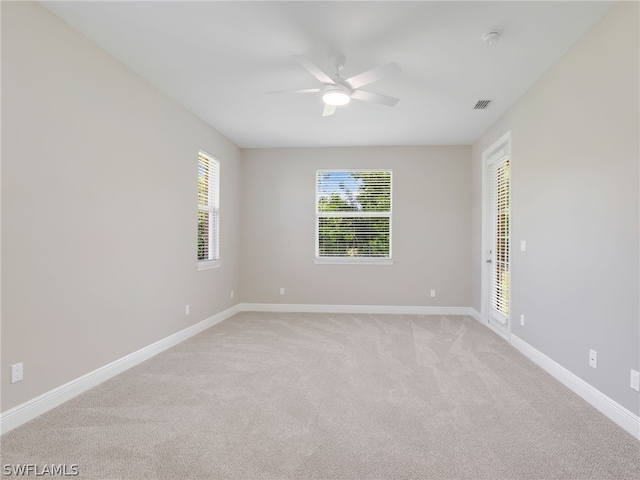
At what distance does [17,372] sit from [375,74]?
10.1ft

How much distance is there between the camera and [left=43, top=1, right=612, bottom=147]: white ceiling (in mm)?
2350

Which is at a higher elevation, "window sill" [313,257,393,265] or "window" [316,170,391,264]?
"window" [316,170,391,264]

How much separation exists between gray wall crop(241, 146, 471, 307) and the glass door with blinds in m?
0.72

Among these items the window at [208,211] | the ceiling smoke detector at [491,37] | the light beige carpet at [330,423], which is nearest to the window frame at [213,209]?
the window at [208,211]

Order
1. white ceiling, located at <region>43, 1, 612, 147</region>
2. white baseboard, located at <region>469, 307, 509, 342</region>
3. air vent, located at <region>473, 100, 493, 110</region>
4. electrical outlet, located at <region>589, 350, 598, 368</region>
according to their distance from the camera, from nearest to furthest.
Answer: white ceiling, located at <region>43, 1, 612, 147</region> → electrical outlet, located at <region>589, 350, 598, 368</region> → air vent, located at <region>473, 100, 493, 110</region> → white baseboard, located at <region>469, 307, 509, 342</region>

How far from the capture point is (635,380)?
2.14 m

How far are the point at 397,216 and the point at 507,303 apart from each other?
2128mm

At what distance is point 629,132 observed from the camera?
2201mm

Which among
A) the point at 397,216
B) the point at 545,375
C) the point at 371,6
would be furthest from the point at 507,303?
the point at 371,6

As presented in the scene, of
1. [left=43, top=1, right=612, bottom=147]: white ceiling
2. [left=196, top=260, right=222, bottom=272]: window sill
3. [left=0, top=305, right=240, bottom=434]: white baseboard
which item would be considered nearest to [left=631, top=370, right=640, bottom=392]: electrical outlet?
[left=43, top=1, right=612, bottom=147]: white ceiling

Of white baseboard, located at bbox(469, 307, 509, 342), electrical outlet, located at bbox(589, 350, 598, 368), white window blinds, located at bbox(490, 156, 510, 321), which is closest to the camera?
electrical outlet, located at bbox(589, 350, 598, 368)

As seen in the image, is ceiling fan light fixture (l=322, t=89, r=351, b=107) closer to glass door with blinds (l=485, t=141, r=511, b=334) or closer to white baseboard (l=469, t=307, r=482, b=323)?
glass door with blinds (l=485, t=141, r=511, b=334)

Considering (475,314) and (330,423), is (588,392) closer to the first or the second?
(330,423)

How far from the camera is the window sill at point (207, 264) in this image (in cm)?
457
